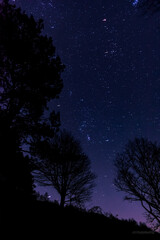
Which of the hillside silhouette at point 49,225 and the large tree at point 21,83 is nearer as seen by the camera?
the hillside silhouette at point 49,225

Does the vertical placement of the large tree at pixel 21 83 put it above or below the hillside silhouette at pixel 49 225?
above

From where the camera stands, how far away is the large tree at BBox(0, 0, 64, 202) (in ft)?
32.2

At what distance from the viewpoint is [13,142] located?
9789 millimetres

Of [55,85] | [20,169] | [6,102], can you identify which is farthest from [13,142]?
[55,85]

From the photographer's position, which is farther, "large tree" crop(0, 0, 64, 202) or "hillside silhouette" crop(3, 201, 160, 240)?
"large tree" crop(0, 0, 64, 202)

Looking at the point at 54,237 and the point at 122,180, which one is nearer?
the point at 54,237

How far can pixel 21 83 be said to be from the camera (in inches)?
412

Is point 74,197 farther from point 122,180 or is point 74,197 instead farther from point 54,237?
point 54,237

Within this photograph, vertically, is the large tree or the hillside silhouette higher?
the large tree

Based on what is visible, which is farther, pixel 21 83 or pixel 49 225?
pixel 21 83

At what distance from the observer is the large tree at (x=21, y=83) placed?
9805mm

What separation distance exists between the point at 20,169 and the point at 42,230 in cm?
636

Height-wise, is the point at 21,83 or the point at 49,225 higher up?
the point at 21,83

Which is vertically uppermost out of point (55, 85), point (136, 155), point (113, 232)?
point (55, 85)
